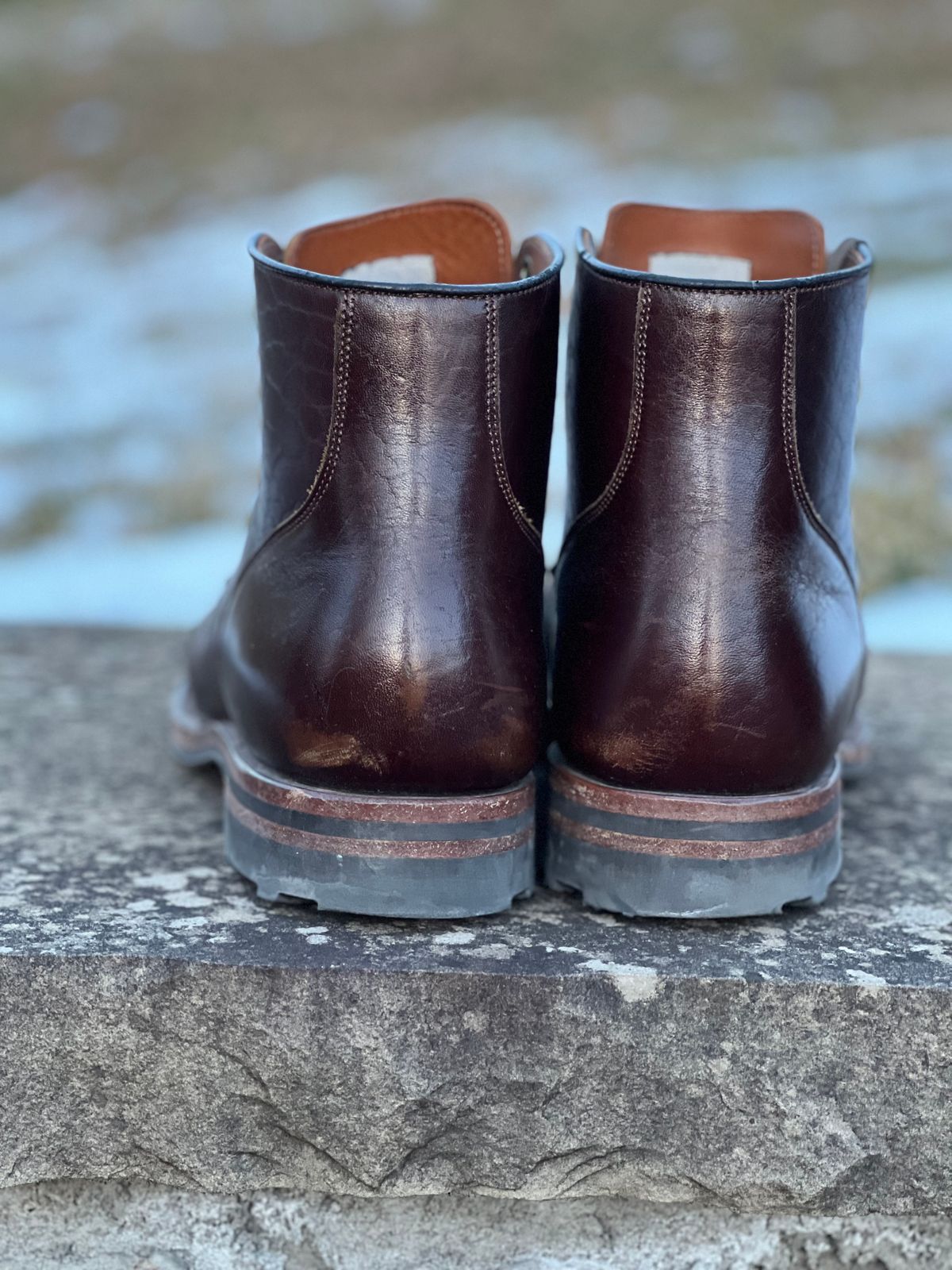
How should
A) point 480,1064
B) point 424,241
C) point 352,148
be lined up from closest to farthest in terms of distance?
point 480,1064
point 424,241
point 352,148

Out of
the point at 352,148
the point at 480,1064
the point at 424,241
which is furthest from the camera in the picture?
the point at 352,148

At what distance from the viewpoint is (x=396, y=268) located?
4.03ft

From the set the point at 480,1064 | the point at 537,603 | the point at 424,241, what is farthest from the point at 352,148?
the point at 480,1064

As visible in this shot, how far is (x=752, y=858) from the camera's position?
40.6 inches

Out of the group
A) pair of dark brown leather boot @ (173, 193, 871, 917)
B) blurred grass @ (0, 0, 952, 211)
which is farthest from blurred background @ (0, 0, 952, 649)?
pair of dark brown leather boot @ (173, 193, 871, 917)

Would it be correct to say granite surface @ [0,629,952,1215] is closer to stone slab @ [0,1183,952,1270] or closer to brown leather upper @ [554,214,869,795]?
stone slab @ [0,1183,952,1270]

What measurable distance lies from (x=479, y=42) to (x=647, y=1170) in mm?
3265

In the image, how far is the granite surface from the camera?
0.98 m

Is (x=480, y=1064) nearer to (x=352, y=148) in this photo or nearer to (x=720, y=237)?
(x=720, y=237)

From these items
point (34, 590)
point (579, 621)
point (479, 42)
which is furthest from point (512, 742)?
point (479, 42)

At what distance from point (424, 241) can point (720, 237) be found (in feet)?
0.83

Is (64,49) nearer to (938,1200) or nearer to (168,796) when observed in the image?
(168,796)

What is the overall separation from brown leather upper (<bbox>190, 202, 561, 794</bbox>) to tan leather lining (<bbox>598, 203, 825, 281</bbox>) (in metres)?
0.23

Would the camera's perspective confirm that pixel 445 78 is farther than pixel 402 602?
Yes
